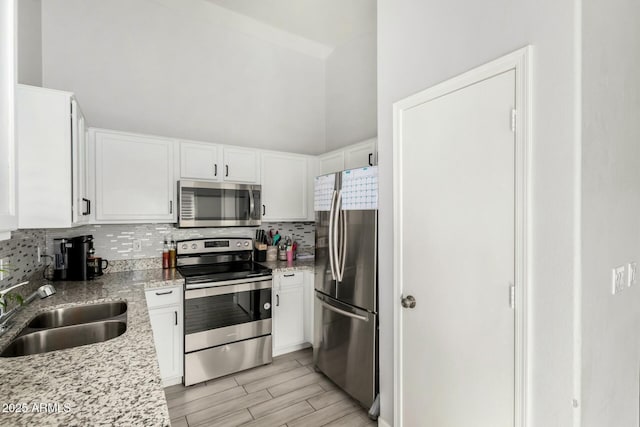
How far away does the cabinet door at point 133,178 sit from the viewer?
258 centimetres

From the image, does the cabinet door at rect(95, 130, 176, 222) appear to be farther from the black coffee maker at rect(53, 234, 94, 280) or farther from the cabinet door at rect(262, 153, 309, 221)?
the cabinet door at rect(262, 153, 309, 221)

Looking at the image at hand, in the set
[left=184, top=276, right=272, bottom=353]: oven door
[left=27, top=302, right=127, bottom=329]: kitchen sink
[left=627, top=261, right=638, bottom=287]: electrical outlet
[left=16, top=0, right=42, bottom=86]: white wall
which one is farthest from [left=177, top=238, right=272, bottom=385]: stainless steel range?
[left=627, top=261, right=638, bottom=287]: electrical outlet

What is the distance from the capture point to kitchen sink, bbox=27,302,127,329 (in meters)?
1.75

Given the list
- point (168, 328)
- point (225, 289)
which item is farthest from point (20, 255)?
point (225, 289)

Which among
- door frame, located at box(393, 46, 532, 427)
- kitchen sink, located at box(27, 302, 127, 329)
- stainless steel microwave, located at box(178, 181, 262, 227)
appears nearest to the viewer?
door frame, located at box(393, 46, 532, 427)

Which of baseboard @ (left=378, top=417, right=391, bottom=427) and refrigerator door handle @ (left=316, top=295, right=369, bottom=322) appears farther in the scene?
refrigerator door handle @ (left=316, top=295, right=369, bottom=322)

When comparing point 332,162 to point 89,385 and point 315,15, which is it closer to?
point 315,15

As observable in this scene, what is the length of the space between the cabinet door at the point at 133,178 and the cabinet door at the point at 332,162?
62.9 inches

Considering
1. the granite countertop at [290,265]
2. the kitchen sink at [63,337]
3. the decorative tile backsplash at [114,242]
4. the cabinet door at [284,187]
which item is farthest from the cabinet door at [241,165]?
the kitchen sink at [63,337]

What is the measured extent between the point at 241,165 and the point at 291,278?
127 centimetres

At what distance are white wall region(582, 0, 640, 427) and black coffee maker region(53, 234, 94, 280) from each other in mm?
3123

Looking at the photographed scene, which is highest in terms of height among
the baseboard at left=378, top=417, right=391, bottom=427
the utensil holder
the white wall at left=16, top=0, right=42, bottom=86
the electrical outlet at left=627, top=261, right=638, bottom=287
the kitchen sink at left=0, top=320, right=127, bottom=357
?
the white wall at left=16, top=0, right=42, bottom=86

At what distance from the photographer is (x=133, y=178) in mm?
2693

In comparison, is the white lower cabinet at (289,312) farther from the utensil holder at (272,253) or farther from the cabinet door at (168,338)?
the cabinet door at (168,338)
